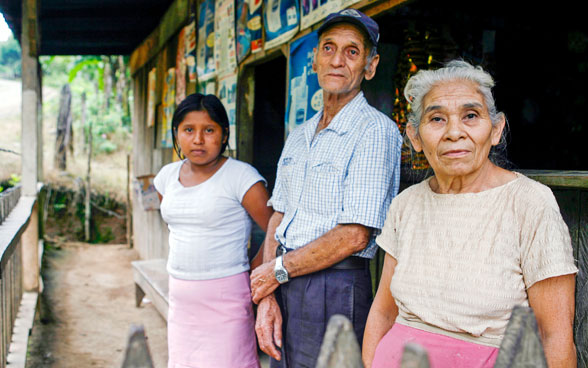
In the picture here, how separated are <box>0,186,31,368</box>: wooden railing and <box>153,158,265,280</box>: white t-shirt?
790 mm

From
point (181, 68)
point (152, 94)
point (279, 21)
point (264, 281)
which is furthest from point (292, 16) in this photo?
point (152, 94)

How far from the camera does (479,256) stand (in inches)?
46.5

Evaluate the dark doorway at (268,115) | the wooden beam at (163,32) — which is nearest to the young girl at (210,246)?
the dark doorway at (268,115)

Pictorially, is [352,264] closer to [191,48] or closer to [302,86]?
[302,86]

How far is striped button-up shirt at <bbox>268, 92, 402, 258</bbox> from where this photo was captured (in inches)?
64.6

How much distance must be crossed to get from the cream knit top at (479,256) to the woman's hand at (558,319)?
1.4 inches

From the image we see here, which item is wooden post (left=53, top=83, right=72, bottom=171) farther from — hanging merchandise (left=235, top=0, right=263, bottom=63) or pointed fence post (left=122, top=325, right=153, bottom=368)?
pointed fence post (left=122, top=325, right=153, bottom=368)

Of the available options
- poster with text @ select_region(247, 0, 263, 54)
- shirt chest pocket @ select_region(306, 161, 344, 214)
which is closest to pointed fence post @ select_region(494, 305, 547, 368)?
shirt chest pocket @ select_region(306, 161, 344, 214)

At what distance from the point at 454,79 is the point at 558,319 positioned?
0.67 metres

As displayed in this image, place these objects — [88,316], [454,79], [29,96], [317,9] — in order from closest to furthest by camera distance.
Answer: [454,79] < [317,9] < [29,96] < [88,316]

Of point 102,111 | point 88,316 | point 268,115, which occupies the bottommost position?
point 88,316

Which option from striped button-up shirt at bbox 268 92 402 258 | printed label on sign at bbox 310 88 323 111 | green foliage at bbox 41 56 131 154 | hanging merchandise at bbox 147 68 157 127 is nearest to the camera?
striped button-up shirt at bbox 268 92 402 258

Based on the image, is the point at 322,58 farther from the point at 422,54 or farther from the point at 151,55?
the point at 151,55

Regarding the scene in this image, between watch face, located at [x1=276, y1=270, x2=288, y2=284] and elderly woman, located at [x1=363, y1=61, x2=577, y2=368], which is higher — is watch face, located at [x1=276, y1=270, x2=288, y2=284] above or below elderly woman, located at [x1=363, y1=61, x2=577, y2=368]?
below
